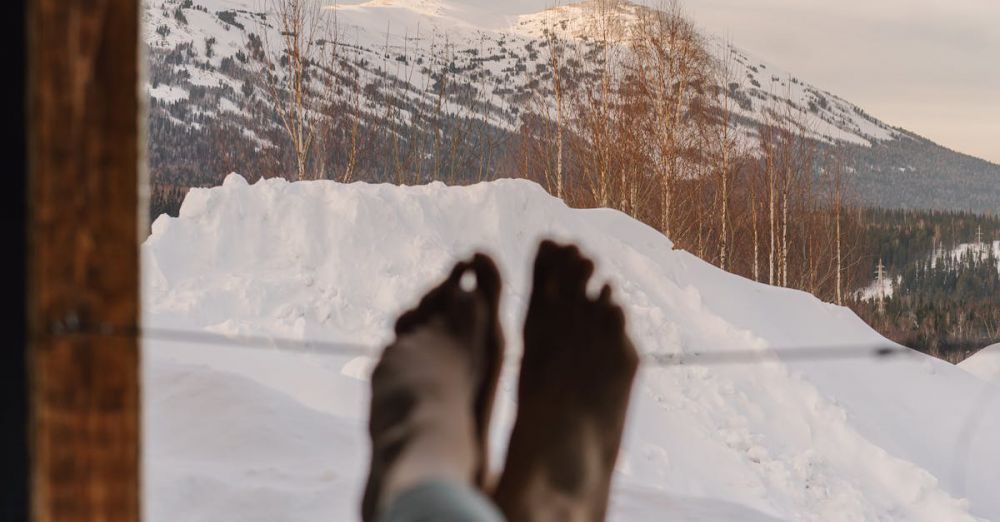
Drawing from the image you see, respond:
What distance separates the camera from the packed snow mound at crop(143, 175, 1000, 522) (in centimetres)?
205

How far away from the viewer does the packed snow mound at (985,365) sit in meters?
5.58

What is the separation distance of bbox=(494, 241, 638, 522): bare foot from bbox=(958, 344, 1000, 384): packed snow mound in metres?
5.01

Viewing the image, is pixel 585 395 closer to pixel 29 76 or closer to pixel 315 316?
pixel 29 76

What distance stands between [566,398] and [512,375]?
3078 millimetres

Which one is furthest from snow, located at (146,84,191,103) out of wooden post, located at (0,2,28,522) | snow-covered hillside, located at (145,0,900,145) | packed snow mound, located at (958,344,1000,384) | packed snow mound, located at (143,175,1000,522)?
wooden post, located at (0,2,28,522)

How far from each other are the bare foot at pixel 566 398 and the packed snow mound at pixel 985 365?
5010mm

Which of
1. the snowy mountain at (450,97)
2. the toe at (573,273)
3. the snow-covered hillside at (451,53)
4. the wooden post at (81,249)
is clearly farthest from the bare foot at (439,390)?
the snow-covered hillside at (451,53)

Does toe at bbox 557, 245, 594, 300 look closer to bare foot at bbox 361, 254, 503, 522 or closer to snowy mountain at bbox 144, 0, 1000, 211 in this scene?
bare foot at bbox 361, 254, 503, 522

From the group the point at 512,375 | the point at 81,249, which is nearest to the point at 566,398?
the point at 81,249

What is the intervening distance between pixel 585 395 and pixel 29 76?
788mm

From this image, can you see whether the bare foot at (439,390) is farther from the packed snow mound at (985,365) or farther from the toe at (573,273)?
the packed snow mound at (985,365)

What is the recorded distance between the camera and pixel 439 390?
40.9 inches

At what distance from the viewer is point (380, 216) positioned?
18.1ft

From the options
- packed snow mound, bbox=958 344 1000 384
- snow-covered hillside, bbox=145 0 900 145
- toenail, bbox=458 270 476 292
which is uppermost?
snow-covered hillside, bbox=145 0 900 145
